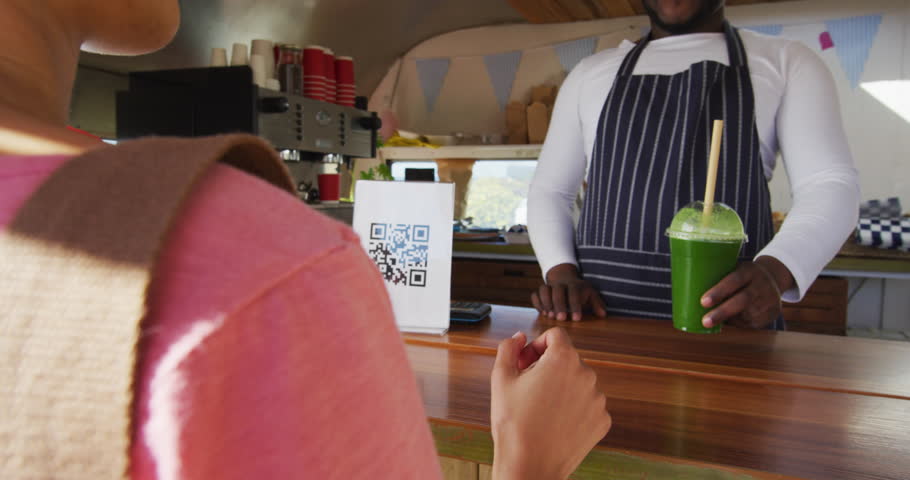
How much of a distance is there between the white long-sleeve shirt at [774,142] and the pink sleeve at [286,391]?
4.10ft

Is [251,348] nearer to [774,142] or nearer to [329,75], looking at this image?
[774,142]

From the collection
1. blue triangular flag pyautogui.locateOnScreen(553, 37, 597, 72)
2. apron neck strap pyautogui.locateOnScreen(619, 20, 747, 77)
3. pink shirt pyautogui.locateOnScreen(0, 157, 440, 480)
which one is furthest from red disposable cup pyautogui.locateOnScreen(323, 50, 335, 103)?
pink shirt pyautogui.locateOnScreen(0, 157, 440, 480)

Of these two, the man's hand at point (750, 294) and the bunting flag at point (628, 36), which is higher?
the bunting flag at point (628, 36)

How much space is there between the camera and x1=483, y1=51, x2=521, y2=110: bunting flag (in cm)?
461

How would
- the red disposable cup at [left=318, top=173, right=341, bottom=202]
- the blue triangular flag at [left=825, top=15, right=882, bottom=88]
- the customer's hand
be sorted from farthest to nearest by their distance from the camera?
the blue triangular flag at [left=825, top=15, right=882, bottom=88], the red disposable cup at [left=318, top=173, right=341, bottom=202], the customer's hand

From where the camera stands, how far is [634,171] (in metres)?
1.57

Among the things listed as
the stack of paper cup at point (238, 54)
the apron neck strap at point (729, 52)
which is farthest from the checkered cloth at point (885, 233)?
the stack of paper cup at point (238, 54)

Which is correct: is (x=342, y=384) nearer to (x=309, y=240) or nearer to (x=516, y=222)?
(x=309, y=240)

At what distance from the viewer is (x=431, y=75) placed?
189 inches

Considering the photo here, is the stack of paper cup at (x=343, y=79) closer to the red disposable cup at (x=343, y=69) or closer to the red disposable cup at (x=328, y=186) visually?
the red disposable cup at (x=343, y=69)

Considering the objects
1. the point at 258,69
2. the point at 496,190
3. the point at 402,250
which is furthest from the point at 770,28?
the point at 402,250

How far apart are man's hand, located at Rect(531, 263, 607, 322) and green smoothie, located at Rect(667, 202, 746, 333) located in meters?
0.23

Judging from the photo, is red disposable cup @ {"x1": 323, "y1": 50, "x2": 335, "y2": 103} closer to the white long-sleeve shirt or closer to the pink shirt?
the white long-sleeve shirt

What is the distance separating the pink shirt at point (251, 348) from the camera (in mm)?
212
